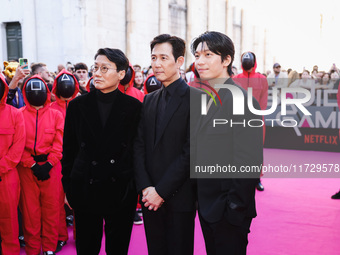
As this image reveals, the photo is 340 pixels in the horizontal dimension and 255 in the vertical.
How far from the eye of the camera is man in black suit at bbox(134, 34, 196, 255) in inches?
92.2

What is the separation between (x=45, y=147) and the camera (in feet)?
11.3

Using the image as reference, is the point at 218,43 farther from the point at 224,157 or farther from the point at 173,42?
the point at 224,157

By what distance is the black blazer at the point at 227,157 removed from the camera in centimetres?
201

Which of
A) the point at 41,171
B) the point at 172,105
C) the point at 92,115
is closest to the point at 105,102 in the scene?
the point at 92,115

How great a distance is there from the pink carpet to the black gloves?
0.84 metres

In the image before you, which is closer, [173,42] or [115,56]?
[173,42]

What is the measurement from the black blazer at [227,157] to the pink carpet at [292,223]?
1.70m

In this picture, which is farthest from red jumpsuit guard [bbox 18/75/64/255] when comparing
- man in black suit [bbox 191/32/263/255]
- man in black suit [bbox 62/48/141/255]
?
man in black suit [bbox 191/32/263/255]

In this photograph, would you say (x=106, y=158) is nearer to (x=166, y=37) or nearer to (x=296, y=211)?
(x=166, y=37)

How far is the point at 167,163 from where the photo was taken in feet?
7.86

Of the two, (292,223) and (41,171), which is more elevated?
(41,171)

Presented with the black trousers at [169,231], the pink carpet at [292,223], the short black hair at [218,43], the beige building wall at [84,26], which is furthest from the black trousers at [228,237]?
the beige building wall at [84,26]

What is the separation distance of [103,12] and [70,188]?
12.7m

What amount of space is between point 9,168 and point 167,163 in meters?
1.56
